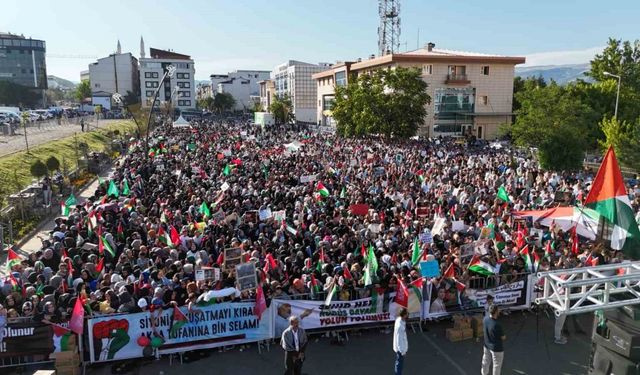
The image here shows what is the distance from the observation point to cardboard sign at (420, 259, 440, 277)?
33.6 ft

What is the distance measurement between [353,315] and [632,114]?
42.9 meters

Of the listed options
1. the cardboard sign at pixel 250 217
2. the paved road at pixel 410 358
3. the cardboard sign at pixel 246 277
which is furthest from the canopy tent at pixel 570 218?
the cardboard sign at pixel 246 277

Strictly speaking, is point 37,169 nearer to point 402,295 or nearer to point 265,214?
point 265,214

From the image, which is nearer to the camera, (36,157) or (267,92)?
(36,157)

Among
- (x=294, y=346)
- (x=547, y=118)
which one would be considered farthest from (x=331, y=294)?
(x=547, y=118)

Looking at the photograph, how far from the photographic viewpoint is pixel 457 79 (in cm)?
5475

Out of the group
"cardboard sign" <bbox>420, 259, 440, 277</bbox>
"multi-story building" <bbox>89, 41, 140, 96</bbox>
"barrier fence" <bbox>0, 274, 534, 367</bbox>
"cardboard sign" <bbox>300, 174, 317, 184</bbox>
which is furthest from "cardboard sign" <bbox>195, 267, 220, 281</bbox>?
"multi-story building" <bbox>89, 41, 140, 96</bbox>

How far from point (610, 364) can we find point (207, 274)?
22.9 ft

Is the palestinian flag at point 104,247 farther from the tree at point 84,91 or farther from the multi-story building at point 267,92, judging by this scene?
the tree at point 84,91

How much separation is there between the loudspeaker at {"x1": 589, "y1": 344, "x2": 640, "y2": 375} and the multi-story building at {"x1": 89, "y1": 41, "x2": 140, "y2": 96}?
418 ft

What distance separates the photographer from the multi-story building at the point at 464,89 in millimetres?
54406

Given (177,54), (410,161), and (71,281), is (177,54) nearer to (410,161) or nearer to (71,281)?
(410,161)

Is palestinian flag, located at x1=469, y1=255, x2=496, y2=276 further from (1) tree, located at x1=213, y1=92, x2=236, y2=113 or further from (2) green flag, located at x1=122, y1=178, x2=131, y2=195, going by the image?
(1) tree, located at x1=213, y1=92, x2=236, y2=113

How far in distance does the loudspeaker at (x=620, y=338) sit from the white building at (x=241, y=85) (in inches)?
5815
